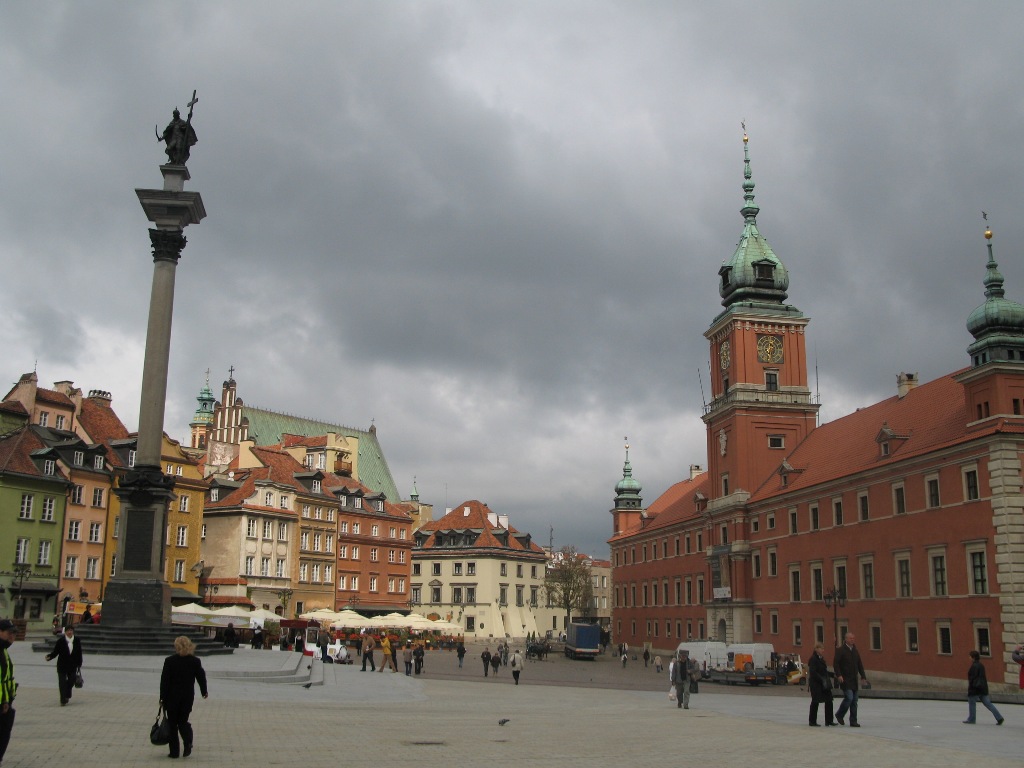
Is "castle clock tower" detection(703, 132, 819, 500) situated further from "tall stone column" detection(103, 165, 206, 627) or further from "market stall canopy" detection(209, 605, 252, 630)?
"tall stone column" detection(103, 165, 206, 627)

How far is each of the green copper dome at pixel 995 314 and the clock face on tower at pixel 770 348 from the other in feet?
80.9

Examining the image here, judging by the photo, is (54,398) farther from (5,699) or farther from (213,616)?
(5,699)

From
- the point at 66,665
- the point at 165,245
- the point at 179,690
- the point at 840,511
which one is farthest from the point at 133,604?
the point at 840,511

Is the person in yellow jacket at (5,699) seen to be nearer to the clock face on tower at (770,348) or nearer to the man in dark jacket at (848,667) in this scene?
the man in dark jacket at (848,667)

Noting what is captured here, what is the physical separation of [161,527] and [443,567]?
254ft

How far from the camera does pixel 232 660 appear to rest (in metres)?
31.9

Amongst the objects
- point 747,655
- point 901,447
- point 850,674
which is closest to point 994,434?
point 901,447

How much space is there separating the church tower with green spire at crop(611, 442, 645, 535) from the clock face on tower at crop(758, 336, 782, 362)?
34.7 meters

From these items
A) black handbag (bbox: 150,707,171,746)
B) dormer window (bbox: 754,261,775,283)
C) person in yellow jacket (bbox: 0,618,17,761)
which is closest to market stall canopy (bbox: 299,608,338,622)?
dormer window (bbox: 754,261,775,283)

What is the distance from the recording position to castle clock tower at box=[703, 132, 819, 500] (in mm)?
69750

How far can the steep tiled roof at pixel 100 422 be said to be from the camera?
216 feet

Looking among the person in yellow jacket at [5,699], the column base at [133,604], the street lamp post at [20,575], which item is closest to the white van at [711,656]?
the column base at [133,604]

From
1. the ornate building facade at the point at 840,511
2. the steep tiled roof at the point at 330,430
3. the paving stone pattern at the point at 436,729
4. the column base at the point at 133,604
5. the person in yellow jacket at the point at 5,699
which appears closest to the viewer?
the person in yellow jacket at the point at 5,699

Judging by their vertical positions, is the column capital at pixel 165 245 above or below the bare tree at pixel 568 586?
above
